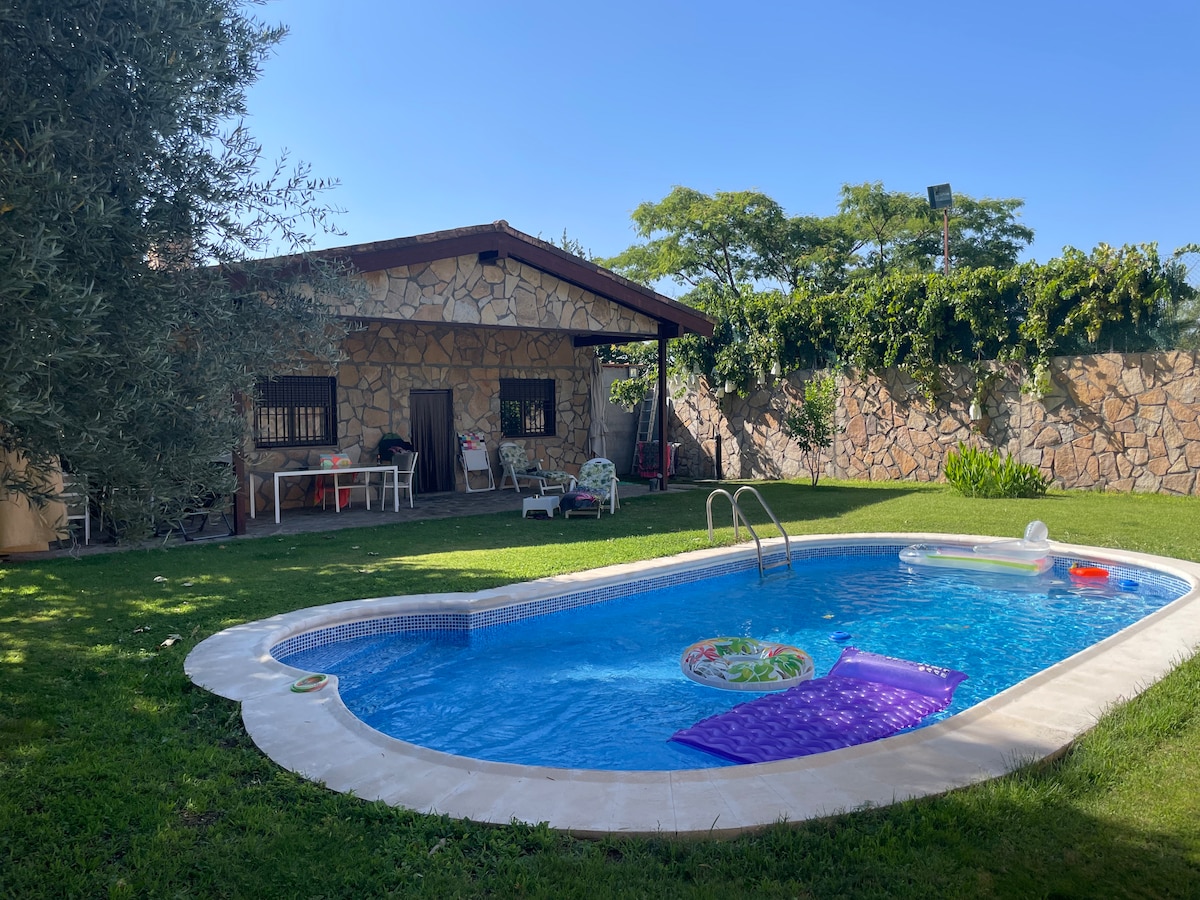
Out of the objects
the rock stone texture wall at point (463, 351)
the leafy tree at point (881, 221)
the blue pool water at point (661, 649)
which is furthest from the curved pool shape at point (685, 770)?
the leafy tree at point (881, 221)

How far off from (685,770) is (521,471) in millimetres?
12342

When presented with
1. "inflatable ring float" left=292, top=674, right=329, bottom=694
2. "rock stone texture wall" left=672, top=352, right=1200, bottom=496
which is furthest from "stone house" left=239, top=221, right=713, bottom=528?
"inflatable ring float" left=292, top=674, right=329, bottom=694

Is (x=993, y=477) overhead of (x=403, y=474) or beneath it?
beneath

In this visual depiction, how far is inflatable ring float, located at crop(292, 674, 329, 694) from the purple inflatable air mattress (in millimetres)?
2108

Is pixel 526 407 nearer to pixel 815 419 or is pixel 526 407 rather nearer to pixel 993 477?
pixel 815 419

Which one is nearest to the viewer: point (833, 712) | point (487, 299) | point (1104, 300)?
point (833, 712)

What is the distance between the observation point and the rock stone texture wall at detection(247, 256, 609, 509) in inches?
466

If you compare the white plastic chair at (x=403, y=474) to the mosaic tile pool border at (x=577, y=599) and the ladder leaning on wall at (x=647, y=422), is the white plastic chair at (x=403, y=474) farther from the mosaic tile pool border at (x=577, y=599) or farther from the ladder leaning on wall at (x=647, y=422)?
the ladder leaning on wall at (x=647, y=422)

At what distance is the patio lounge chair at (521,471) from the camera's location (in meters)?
14.4

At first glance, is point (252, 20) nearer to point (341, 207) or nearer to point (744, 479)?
point (341, 207)

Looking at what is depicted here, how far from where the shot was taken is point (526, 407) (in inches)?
666

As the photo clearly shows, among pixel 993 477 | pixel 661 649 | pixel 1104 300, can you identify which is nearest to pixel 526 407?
pixel 993 477

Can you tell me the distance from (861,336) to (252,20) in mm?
13637

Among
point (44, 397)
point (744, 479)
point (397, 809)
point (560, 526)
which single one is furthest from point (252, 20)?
point (744, 479)
